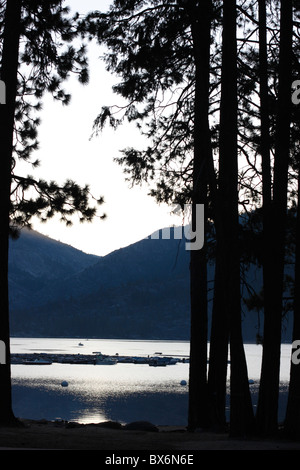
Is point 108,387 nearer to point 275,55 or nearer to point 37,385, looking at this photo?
point 37,385

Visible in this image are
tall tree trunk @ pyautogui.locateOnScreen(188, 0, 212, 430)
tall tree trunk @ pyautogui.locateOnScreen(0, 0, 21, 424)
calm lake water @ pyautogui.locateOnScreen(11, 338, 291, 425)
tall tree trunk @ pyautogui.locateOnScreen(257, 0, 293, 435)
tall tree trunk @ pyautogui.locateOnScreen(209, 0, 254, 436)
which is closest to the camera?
tall tree trunk @ pyautogui.locateOnScreen(209, 0, 254, 436)

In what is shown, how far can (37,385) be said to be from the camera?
7619cm

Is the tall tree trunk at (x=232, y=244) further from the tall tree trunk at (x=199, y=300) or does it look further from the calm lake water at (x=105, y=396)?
the calm lake water at (x=105, y=396)

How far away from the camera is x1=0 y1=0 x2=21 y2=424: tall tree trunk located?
12086 mm

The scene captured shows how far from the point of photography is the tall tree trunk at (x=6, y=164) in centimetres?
1209

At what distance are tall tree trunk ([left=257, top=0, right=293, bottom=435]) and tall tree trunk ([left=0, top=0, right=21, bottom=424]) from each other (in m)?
4.29

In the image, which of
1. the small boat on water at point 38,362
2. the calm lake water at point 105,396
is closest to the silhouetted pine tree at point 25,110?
the calm lake water at point 105,396

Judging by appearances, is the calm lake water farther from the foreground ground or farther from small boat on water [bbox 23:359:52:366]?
the foreground ground

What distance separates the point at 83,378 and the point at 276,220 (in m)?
80.4

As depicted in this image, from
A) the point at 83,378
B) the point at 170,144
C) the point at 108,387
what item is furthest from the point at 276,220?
the point at 83,378

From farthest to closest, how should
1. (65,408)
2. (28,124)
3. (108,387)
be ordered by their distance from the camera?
(108,387) < (65,408) < (28,124)

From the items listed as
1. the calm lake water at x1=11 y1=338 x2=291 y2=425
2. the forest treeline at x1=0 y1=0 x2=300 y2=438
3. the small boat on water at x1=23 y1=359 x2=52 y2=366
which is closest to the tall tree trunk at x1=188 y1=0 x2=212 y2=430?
the forest treeline at x1=0 y1=0 x2=300 y2=438

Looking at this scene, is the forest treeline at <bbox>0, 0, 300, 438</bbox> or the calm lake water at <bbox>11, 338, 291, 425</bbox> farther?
the calm lake water at <bbox>11, 338, 291, 425</bbox>

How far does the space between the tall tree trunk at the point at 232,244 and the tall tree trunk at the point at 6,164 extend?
12.3 ft
